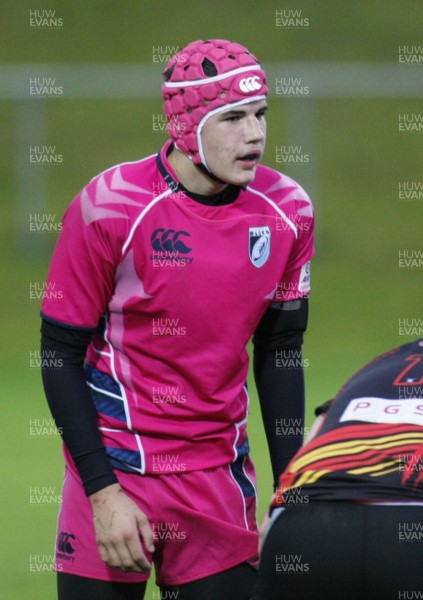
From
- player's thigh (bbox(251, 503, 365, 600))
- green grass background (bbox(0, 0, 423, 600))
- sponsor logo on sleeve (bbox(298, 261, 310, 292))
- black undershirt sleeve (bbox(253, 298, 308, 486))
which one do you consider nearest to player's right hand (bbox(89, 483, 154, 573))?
black undershirt sleeve (bbox(253, 298, 308, 486))

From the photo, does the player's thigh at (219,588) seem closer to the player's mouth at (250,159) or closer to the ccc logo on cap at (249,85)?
the player's mouth at (250,159)

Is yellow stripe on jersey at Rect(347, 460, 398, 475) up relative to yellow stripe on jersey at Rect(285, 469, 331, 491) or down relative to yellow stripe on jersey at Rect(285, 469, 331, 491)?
up

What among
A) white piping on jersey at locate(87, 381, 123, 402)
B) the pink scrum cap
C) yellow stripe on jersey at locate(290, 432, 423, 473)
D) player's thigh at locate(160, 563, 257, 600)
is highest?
the pink scrum cap

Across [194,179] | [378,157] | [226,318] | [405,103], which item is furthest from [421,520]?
[405,103]

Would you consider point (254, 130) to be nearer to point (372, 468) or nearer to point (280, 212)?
point (280, 212)

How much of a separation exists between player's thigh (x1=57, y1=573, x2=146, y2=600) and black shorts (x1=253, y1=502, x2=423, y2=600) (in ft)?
3.00

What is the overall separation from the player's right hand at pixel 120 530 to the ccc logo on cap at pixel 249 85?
1190mm

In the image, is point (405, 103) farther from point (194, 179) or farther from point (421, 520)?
point (421, 520)

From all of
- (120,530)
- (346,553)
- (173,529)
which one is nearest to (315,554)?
(346,553)

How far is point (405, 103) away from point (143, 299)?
44.5 feet

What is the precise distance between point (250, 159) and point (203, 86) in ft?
0.87

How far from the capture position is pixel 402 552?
2.81 meters

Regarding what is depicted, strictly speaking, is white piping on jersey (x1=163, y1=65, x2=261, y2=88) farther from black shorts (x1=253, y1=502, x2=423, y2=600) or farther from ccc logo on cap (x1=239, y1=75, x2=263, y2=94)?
black shorts (x1=253, y1=502, x2=423, y2=600)

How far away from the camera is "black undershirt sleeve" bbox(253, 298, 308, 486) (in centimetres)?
403
